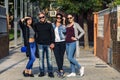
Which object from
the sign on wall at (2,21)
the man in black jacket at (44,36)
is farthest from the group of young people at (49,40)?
the sign on wall at (2,21)

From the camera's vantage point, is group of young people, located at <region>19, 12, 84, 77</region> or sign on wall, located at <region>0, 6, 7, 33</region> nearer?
group of young people, located at <region>19, 12, 84, 77</region>

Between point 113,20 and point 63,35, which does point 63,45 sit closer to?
point 63,35

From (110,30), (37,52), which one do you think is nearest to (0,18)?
(110,30)

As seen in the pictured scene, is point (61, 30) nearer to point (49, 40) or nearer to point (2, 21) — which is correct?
point (49, 40)

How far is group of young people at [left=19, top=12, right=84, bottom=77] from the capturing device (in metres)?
11.6

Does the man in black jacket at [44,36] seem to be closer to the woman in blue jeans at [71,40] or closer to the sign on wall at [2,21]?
the woman in blue jeans at [71,40]

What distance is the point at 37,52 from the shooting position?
11.9 metres

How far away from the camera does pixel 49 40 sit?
38.0 ft

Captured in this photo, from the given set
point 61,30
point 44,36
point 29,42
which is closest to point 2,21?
point 29,42

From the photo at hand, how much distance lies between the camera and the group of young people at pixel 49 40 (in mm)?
11594

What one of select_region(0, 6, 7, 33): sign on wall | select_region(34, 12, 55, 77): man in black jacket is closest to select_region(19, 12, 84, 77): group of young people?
select_region(34, 12, 55, 77): man in black jacket

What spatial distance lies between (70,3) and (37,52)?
13539 millimetres

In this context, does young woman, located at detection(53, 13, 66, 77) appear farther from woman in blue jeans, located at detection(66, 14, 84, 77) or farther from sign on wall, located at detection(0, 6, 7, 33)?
sign on wall, located at detection(0, 6, 7, 33)

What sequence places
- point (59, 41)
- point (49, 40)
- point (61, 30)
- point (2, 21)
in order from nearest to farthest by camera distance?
point (49, 40) → point (59, 41) → point (61, 30) → point (2, 21)
